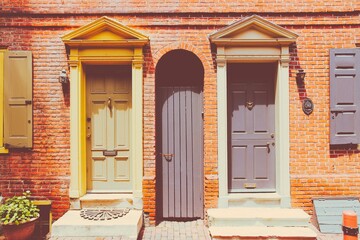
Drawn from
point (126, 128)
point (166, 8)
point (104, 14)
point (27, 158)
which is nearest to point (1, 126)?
point (27, 158)

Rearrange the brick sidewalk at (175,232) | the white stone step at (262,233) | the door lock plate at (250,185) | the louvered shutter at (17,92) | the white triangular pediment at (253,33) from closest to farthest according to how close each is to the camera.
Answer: the white stone step at (262,233) < the brick sidewalk at (175,232) < the white triangular pediment at (253,33) < the louvered shutter at (17,92) < the door lock plate at (250,185)

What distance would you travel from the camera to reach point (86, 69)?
6328mm

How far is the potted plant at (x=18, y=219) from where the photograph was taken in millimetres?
5207

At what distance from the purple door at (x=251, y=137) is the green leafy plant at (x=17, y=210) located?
3.52 m

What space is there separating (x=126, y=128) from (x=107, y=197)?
4.30ft

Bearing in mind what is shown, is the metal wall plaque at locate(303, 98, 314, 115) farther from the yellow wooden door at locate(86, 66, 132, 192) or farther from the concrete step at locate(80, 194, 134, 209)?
the concrete step at locate(80, 194, 134, 209)

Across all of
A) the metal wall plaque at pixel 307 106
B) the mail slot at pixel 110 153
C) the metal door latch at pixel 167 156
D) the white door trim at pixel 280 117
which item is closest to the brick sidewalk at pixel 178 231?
the white door trim at pixel 280 117

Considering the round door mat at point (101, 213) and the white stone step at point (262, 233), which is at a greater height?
the round door mat at point (101, 213)

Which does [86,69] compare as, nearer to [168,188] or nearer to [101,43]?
[101,43]

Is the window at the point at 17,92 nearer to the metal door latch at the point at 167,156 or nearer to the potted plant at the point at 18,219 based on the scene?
the potted plant at the point at 18,219

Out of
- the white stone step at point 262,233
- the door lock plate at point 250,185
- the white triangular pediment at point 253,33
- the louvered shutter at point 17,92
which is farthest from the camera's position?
the door lock plate at point 250,185

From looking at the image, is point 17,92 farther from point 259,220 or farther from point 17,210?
point 259,220

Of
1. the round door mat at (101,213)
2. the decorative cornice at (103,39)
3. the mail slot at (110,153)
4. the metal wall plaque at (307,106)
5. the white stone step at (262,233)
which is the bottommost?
the white stone step at (262,233)

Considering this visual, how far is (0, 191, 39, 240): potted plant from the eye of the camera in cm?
521
